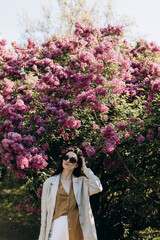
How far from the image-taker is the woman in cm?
316

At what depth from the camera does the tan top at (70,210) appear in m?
3.17

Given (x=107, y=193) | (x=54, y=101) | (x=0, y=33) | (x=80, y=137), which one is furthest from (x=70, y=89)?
(x=0, y=33)

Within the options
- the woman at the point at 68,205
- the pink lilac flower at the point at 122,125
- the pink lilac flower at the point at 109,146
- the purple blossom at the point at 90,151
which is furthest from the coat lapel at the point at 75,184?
the pink lilac flower at the point at 122,125

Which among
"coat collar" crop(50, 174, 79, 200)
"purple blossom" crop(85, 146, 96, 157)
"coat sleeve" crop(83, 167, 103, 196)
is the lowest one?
"coat sleeve" crop(83, 167, 103, 196)

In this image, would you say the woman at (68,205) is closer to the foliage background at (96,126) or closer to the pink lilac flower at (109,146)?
the pink lilac flower at (109,146)

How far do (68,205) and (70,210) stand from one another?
6 cm

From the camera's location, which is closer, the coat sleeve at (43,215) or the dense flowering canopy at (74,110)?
the coat sleeve at (43,215)

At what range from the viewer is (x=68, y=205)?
10.7ft

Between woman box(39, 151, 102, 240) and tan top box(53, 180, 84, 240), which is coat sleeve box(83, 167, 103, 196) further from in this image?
tan top box(53, 180, 84, 240)

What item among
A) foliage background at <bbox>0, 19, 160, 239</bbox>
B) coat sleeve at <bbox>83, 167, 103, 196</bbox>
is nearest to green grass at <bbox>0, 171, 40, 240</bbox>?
foliage background at <bbox>0, 19, 160, 239</bbox>

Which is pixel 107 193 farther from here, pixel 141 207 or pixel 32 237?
pixel 32 237

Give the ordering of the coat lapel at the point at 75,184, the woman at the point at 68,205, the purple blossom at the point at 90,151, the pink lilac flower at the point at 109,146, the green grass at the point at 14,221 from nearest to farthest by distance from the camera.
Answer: the woman at the point at 68,205
the coat lapel at the point at 75,184
the pink lilac flower at the point at 109,146
the purple blossom at the point at 90,151
the green grass at the point at 14,221

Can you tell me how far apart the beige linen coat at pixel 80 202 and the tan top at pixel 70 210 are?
43mm

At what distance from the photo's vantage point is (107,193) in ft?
22.4
